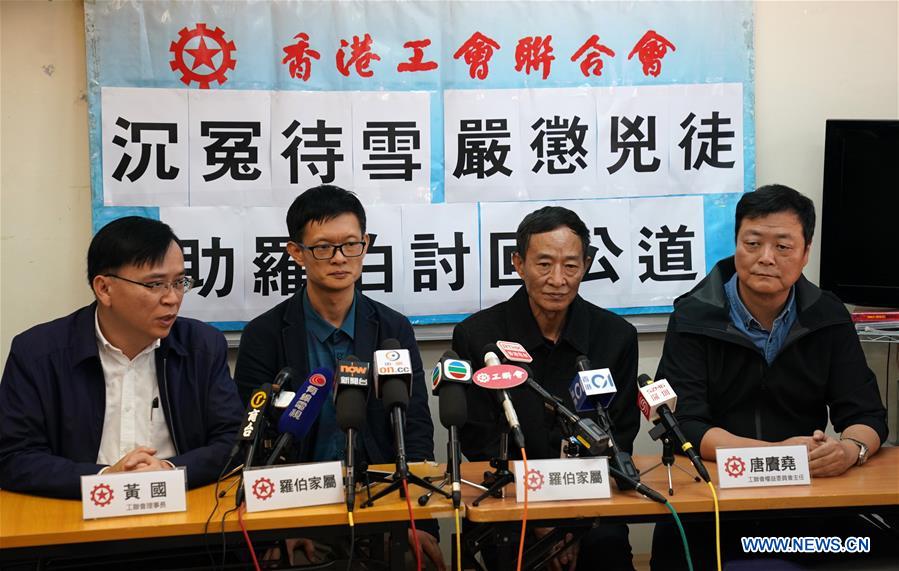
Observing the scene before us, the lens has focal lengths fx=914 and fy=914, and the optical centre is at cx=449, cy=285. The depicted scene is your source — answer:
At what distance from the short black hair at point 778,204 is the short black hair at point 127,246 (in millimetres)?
1845

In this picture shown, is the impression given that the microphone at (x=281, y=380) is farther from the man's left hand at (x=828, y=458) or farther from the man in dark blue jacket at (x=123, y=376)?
the man's left hand at (x=828, y=458)

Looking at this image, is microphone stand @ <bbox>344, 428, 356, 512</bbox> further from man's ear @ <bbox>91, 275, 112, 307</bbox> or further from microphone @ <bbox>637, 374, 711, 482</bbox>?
man's ear @ <bbox>91, 275, 112, 307</bbox>

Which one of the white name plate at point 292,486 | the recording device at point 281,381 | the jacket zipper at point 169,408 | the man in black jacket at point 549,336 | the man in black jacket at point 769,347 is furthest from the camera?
the man in black jacket at point 549,336

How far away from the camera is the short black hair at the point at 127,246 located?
2.71 meters

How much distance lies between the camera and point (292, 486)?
2260 millimetres

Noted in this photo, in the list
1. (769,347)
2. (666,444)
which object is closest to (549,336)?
(769,347)

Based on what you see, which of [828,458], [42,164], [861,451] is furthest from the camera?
[42,164]

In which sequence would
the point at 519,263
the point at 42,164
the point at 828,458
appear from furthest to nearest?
the point at 42,164 < the point at 519,263 < the point at 828,458

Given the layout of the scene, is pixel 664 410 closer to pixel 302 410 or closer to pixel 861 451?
pixel 861 451

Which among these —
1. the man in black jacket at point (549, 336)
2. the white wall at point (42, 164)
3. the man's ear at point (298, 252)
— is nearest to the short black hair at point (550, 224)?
the man in black jacket at point (549, 336)

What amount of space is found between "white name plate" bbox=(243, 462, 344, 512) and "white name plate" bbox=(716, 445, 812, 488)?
1.01 m

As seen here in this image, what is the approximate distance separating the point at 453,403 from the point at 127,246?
3.85 feet

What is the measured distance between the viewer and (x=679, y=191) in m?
3.96

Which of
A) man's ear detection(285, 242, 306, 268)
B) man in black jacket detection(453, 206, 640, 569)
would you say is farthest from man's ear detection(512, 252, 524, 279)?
man's ear detection(285, 242, 306, 268)
